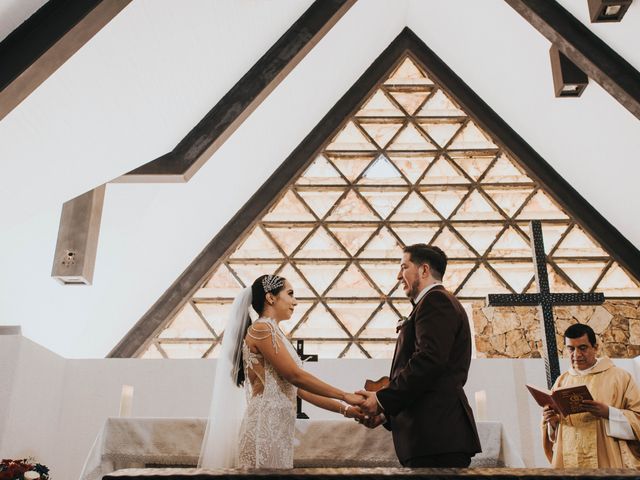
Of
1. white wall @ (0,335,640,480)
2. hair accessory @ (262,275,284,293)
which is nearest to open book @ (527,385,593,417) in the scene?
hair accessory @ (262,275,284,293)

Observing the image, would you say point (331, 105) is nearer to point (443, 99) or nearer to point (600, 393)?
point (443, 99)

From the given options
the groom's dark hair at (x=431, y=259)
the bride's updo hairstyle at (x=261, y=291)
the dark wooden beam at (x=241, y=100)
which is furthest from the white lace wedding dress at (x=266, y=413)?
the dark wooden beam at (x=241, y=100)

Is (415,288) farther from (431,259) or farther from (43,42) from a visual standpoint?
(43,42)

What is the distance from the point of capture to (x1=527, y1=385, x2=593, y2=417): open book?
7.66 feet

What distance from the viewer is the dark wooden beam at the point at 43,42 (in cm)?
238

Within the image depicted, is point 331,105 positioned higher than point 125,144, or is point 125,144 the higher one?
point 331,105

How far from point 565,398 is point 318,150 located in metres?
3.81

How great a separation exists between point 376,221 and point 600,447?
3199 mm

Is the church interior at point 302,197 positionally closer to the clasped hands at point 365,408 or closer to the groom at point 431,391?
the clasped hands at point 365,408

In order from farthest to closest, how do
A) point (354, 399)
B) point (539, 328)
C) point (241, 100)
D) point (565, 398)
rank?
point (539, 328), point (241, 100), point (565, 398), point (354, 399)

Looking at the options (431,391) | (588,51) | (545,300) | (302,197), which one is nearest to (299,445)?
(431,391)

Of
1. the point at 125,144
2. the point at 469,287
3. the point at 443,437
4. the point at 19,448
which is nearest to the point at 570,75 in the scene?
the point at 469,287

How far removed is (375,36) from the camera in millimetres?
5723

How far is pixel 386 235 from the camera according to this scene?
543 centimetres
